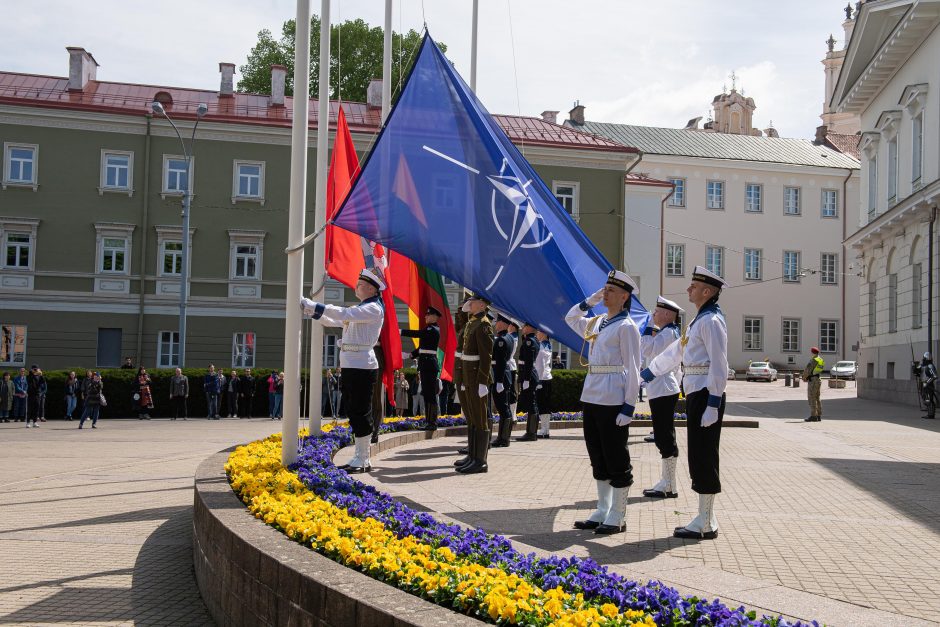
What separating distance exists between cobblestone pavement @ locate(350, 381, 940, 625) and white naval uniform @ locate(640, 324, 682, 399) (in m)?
1.10

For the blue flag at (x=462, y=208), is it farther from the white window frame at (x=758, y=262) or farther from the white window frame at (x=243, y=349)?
the white window frame at (x=758, y=262)

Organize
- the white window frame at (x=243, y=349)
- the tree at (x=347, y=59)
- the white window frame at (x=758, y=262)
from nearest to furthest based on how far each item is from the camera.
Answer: the white window frame at (x=243, y=349) < the tree at (x=347, y=59) < the white window frame at (x=758, y=262)

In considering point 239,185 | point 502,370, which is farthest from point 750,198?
point 502,370

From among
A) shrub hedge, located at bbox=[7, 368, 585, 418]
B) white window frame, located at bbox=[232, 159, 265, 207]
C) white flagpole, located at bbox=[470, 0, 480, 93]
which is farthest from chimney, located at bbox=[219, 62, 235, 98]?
white flagpole, located at bbox=[470, 0, 480, 93]

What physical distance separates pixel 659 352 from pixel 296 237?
16.6 ft

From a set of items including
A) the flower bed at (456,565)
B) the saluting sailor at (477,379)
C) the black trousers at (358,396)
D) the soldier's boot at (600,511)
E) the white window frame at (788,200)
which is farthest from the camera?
the white window frame at (788,200)

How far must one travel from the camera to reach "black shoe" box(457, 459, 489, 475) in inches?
442

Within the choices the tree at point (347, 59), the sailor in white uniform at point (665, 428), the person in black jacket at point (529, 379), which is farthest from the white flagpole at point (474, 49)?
the tree at point (347, 59)

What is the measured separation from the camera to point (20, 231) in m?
39.4

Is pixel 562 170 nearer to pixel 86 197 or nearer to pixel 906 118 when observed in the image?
pixel 906 118

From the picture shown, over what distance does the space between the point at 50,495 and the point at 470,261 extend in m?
5.46

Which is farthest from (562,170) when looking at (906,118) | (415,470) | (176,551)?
(176,551)

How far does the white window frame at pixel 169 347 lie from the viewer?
131ft

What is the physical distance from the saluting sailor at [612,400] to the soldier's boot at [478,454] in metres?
3.27
